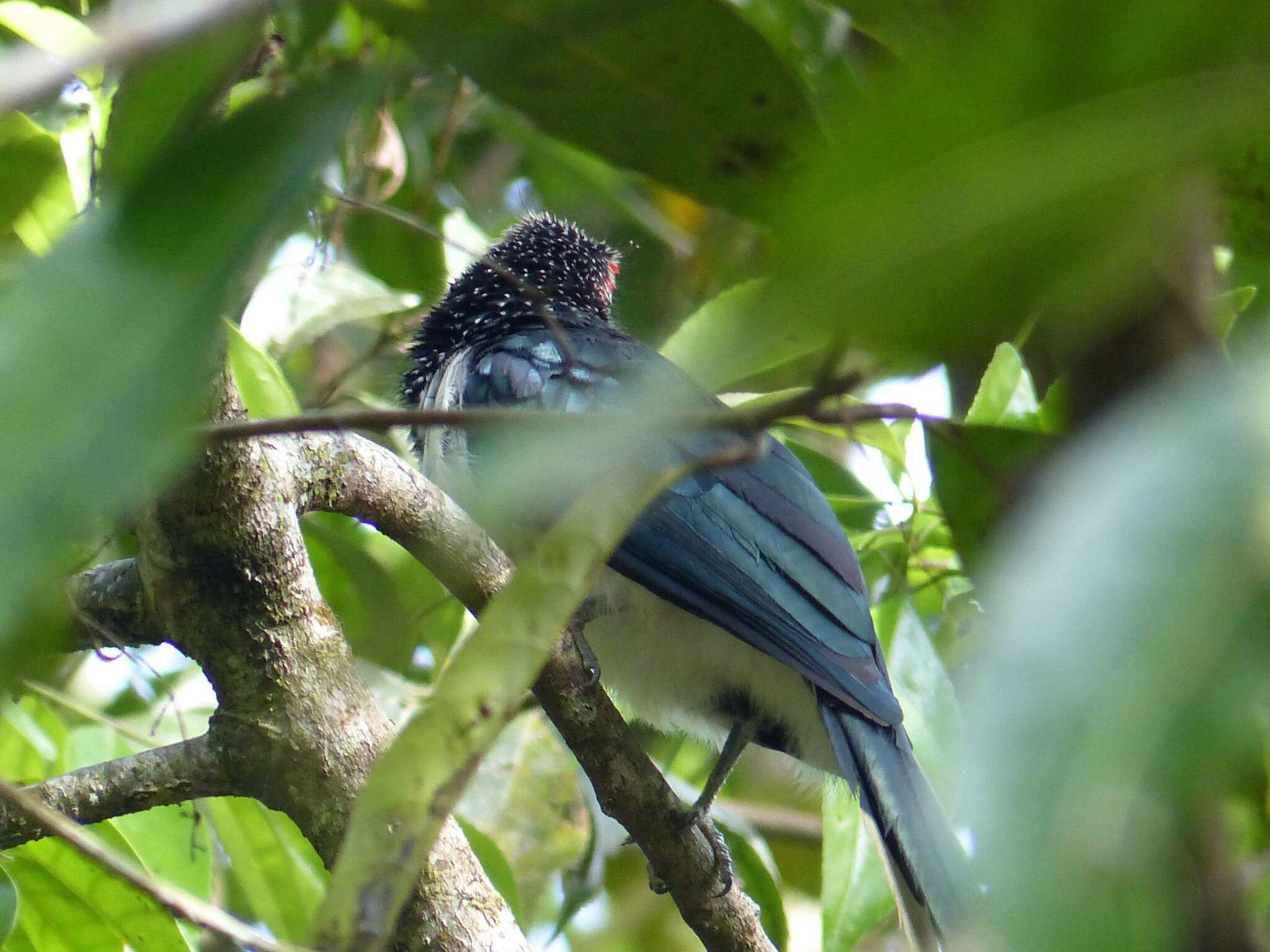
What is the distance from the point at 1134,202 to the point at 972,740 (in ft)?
0.73

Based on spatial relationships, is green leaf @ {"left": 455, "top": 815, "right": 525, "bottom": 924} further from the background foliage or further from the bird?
the background foliage

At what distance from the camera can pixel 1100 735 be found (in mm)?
424

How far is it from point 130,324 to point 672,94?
527 mm

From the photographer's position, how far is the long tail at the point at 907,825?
1838 mm

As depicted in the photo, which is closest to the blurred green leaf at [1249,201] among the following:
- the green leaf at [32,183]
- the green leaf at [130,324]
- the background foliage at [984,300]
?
the background foliage at [984,300]

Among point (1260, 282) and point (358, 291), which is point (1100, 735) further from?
point (358, 291)

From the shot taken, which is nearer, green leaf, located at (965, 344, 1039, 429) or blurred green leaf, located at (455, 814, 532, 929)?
green leaf, located at (965, 344, 1039, 429)

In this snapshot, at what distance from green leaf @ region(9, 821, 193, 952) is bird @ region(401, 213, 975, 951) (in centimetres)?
71

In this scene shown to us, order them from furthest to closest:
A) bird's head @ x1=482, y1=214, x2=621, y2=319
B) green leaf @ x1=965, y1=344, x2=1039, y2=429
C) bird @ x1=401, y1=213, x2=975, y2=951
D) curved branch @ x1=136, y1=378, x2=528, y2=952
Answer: bird's head @ x1=482, y1=214, x2=621, y2=319
bird @ x1=401, y1=213, x2=975, y2=951
green leaf @ x1=965, y1=344, x2=1039, y2=429
curved branch @ x1=136, y1=378, x2=528, y2=952

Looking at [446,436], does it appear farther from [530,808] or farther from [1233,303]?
[1233,303]

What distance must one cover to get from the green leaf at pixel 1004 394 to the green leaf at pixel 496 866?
105cm

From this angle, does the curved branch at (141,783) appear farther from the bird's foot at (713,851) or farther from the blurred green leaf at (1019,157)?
the blurred green leaf at (1019,157)

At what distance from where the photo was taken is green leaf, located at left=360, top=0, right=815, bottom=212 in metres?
0.88

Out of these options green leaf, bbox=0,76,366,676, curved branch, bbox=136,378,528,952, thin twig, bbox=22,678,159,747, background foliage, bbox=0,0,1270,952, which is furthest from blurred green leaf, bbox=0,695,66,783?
green leaf, bbox=0,76,366,676
